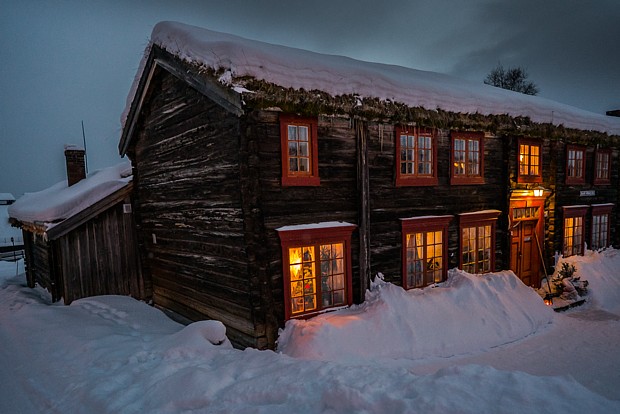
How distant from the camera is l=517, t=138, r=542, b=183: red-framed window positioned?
35.7 feet

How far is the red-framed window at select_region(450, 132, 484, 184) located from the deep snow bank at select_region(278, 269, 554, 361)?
2686mm

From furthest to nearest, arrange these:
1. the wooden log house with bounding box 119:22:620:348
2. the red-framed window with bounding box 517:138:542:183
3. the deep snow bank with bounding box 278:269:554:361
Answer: the red-framed window with bounding box 517:138:542:183 → the wooden log house with bounding box 119:22:620:348 → the deep snow bank with bounding box 278:269:554:361

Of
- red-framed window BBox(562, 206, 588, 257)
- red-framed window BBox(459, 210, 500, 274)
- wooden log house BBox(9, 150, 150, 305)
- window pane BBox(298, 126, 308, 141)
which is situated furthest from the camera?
red-framed window BBox(562, 206, 588, 257)

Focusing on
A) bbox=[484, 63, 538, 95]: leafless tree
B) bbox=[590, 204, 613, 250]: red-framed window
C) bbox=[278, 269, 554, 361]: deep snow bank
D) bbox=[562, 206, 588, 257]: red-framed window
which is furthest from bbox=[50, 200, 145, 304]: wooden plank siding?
bbox=[484, 63, 538, 95]: leafless tree

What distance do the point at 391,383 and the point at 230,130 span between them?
5.24 metres

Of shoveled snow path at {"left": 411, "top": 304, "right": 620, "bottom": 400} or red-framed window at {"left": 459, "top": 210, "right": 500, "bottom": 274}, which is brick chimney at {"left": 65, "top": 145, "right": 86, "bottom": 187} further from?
red-framed window at {"left": 459, "top": 210, "right": 500, "bottom": 274}

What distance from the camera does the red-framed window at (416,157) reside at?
8.52m

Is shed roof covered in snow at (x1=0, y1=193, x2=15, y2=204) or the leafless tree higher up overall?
the leafless tree

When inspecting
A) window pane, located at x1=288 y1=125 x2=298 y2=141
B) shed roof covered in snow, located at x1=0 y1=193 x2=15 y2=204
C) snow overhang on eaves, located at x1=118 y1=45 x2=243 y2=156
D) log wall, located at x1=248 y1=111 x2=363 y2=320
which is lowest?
shed roof covered in snow, located at x1=0 y1=193 x2=15 y2=204

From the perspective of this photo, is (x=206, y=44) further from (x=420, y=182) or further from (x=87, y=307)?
(x=87, y=307)

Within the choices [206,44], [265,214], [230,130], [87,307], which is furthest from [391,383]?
[87,307]

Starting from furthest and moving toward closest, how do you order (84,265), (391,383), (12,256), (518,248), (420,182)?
(12,256) → (518,248) → (84,265) → (420,182) → (391,383)

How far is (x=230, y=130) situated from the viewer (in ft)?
22.3

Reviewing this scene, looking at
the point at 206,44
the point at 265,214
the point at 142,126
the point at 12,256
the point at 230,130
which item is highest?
the point at 206,44
